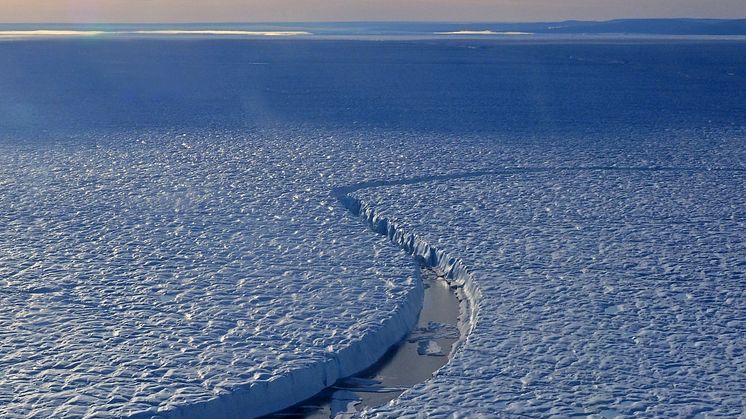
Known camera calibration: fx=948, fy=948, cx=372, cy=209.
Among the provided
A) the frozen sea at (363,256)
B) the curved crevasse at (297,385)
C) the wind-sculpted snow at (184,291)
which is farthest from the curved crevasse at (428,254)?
the curved crevasse at (297,385)

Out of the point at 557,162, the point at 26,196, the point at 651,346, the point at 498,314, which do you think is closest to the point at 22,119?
the point at 26,196

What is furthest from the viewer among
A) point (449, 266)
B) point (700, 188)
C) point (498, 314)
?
point (700, 188)

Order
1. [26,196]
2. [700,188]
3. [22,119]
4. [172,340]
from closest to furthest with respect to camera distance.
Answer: [172,340], [26,196], [700,188], [22,119]

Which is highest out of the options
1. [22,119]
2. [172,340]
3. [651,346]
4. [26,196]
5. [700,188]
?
[22,119]

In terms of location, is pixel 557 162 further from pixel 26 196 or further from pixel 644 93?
pixel 644 93

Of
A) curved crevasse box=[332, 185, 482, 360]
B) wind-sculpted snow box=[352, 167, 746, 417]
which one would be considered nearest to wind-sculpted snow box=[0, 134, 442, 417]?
curved crevasse box=[332, 185, 482, 360]

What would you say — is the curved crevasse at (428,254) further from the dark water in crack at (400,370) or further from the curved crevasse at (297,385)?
the curved crevasse at (297,385)

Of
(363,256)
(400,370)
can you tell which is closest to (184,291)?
(363,256)
